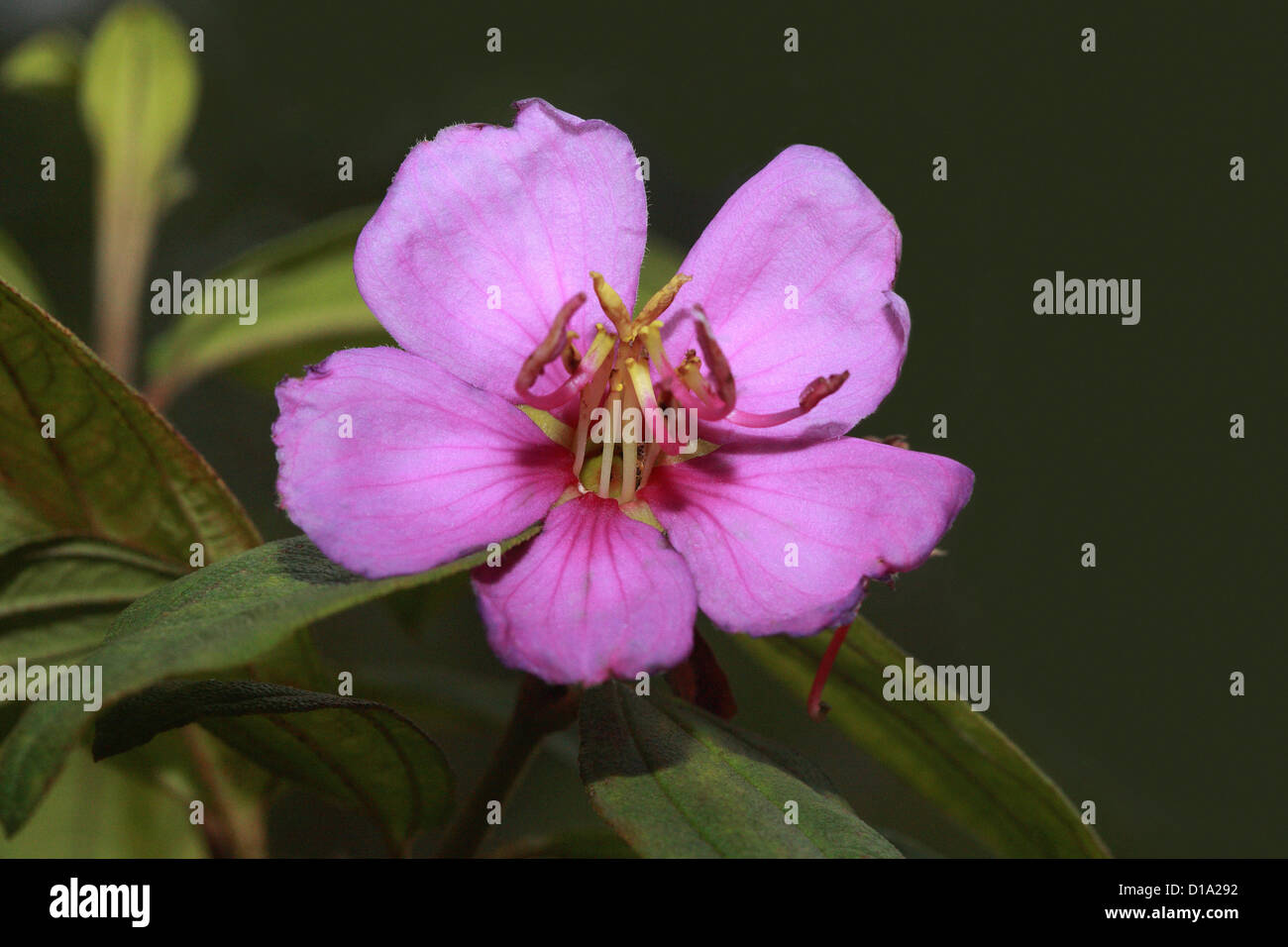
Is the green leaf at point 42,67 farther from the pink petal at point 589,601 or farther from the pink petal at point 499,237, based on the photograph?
the pink petal at point 589,601

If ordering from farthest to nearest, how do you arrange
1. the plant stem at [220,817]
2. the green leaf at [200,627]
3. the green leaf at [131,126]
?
the green leaf at [131,126] < the plant stem at [220,817] < the green leaf at [200,627]

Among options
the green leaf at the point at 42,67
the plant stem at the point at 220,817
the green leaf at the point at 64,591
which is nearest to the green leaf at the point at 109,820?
the plant stem at the point at 220,817

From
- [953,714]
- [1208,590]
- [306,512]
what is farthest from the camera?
[1208,590]

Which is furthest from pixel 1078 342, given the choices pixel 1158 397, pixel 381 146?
pixel 381 146

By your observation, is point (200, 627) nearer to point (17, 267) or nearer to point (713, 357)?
point (713, 357)

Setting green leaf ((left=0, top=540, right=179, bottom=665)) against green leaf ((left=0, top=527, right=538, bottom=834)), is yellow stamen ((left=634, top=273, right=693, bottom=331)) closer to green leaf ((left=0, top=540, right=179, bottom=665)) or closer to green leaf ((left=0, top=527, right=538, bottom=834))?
green leaf ((left=0, top=527, right=538, bottom=834))
